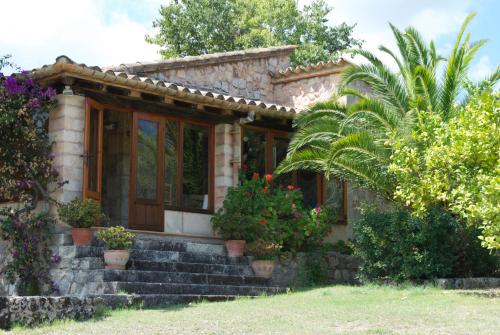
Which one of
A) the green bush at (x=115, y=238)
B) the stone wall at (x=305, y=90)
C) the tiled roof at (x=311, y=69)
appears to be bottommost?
the green bush at (x=115, y=238)

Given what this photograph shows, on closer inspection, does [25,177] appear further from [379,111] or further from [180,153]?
[379,111]

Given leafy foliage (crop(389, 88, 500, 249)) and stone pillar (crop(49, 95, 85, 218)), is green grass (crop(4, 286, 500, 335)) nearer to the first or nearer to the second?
leafy foliage (crop(389, 88, 500, 249))

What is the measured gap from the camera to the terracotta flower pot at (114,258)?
11125 millimetres

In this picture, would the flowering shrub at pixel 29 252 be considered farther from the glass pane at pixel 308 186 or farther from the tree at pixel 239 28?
the tree at pixel 239 28

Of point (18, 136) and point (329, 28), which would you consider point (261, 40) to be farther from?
point (18, 136)

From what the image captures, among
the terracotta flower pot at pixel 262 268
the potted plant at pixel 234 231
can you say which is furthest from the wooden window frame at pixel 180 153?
the terracotta flower pot at pixel 262 268

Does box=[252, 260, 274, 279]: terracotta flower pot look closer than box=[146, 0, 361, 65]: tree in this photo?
Yes

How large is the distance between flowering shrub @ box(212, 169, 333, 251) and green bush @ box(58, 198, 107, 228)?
263cm

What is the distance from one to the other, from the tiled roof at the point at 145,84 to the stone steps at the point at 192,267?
293cm

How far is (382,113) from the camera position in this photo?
13.7 meters

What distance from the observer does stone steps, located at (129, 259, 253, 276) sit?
11.7 meters

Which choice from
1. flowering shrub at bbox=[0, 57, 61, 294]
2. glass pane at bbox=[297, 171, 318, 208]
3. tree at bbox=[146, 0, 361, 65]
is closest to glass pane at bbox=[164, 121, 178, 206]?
flowering shrub at bbox=[0, 57, 61, 294]

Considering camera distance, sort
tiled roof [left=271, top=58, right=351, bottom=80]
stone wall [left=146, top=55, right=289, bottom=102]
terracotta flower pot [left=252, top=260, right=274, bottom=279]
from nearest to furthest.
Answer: terracotta flower pot [left=252, top=260, right=274, bottom=279] → stone wall [left=146, top=55, right=289, bottom=102] → tiled roof [left=271, top=58, right=351, bottom=80]

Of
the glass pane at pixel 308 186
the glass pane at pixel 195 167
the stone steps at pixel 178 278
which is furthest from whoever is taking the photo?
the glass pane at pixel 308 186
